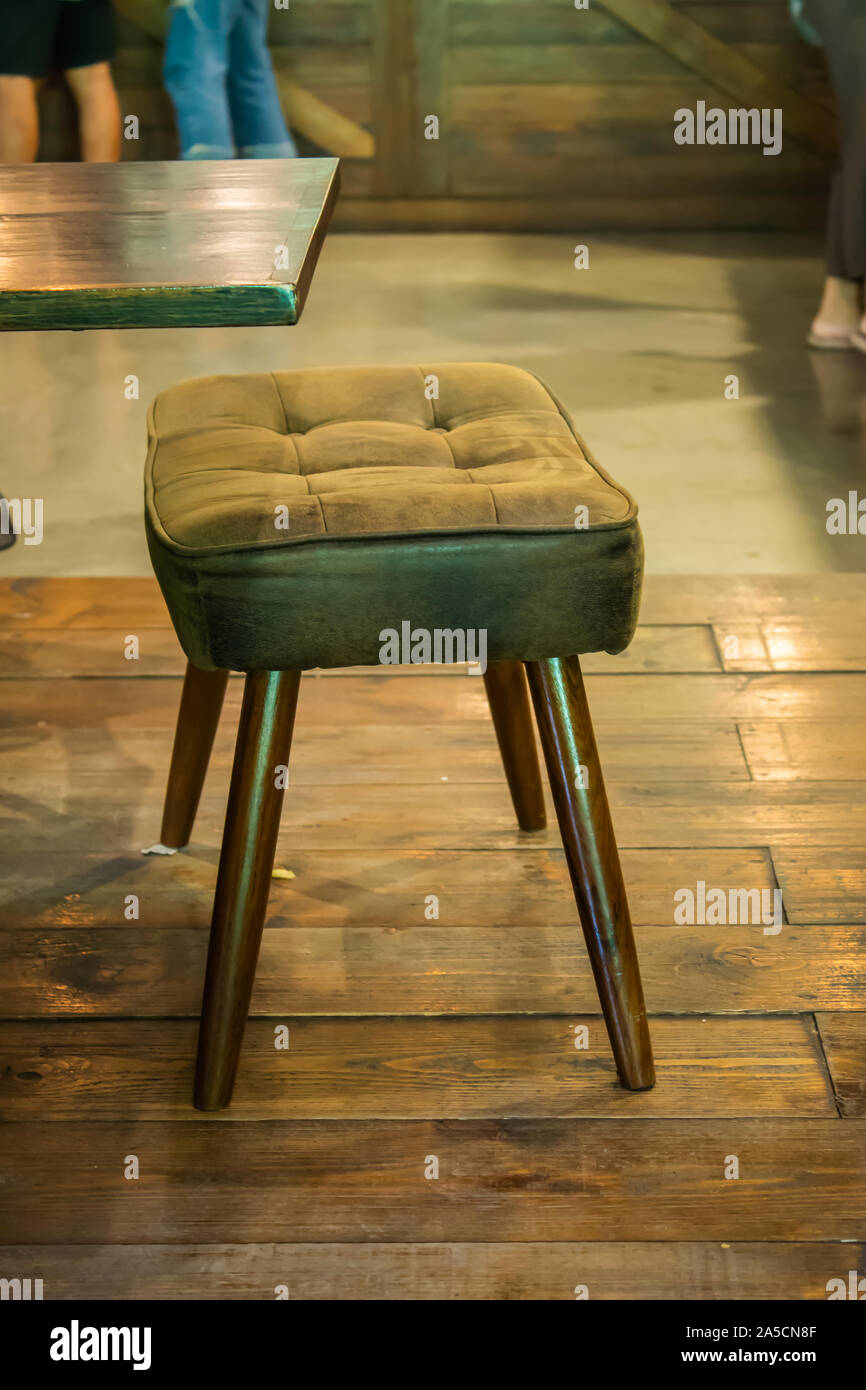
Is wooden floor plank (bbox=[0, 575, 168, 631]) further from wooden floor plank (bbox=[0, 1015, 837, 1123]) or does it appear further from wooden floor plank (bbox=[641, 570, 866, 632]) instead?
wooden floor plank (bbox=[0, 1015, 837, 1123])

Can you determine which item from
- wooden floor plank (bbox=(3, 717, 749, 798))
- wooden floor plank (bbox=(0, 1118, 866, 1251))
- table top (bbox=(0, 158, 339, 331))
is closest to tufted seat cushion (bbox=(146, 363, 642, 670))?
table top (bbox=(0, 158, 339, 331))

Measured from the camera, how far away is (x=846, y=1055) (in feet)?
4.01

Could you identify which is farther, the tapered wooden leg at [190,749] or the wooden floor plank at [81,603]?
the wooden floor plank at [81,603]

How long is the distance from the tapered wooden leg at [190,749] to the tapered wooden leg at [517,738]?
278 millimetres

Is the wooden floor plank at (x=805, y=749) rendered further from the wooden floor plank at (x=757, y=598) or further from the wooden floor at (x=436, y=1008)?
the wooden floor plank at (x=757, y=598)

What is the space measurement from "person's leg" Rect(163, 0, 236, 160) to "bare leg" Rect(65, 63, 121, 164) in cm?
44

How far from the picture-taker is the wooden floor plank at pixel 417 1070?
1.18m

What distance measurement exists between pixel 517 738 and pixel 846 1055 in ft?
1.50

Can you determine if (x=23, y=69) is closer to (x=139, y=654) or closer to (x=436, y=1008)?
(x=139, y=654)

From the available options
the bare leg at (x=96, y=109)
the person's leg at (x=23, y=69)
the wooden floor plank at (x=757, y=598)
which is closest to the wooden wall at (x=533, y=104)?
the bare leg at (x=96, y=109)

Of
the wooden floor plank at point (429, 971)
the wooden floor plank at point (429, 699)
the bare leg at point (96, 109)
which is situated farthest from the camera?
the bare leg at point (96, 109)

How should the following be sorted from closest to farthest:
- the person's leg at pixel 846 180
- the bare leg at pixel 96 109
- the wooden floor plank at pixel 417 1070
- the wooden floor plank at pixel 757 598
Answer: the wooden floor plank at pixel 417 1070 < the wooden floor plank at pixel 757 598 < the person's leg at pixel 846 180 < the bare leg at pixel 96 109

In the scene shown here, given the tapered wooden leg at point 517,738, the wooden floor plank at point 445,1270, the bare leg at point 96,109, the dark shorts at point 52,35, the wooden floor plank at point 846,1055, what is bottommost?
the wooden floor plank at point 846,1055
